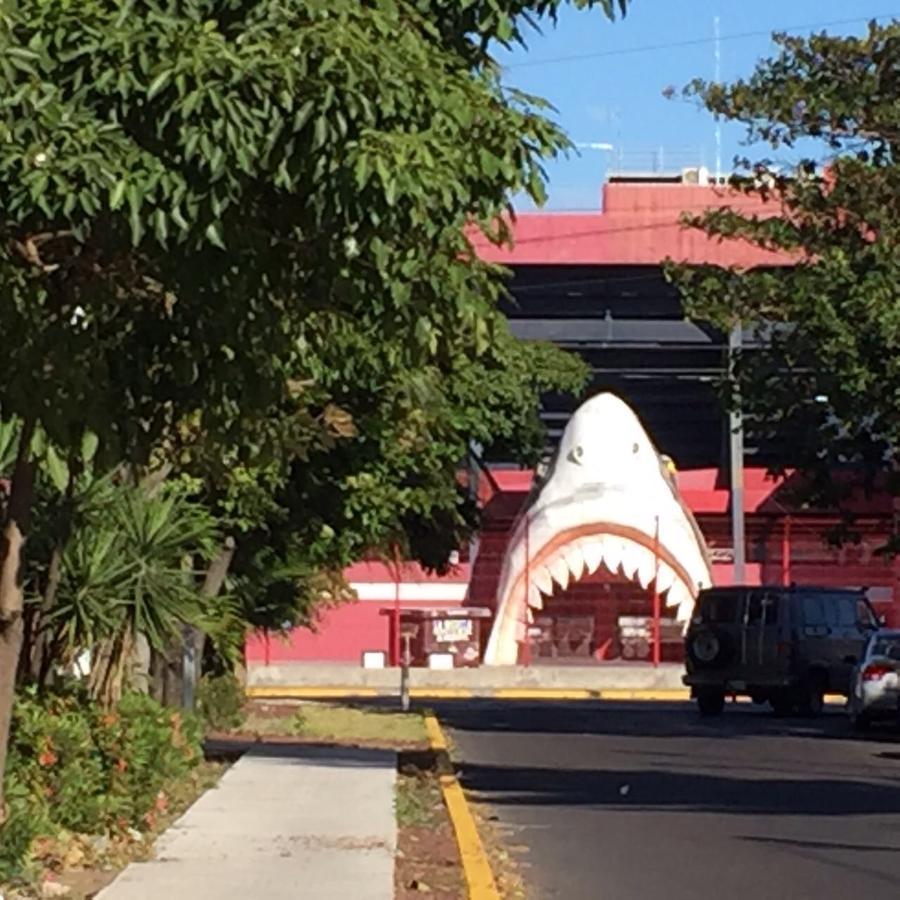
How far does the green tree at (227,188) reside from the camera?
21.3ft

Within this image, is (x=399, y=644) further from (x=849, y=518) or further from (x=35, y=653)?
(x=35, y=653)

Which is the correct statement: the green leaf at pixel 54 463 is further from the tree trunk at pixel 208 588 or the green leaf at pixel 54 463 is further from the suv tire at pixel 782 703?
the suv tire at pixel 782 703

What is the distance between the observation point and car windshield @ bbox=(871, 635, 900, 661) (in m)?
29.6

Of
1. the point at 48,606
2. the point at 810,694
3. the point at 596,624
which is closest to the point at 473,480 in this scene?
the point at 596,624

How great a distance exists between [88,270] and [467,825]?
339 inches

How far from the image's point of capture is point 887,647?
29.9 meters

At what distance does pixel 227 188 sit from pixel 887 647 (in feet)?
80.2

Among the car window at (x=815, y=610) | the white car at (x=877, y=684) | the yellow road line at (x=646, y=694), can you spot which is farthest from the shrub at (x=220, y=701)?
the yellow road line at (x=646, y=694)

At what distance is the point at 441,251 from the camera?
288 inches

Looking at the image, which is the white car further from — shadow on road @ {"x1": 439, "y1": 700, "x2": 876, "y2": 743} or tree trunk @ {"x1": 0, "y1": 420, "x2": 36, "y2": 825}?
tree trunk @ {"x1": 0, "y1": 420, "x2": 36, "y2": 825}

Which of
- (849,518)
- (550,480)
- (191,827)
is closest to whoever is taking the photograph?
(191,827)

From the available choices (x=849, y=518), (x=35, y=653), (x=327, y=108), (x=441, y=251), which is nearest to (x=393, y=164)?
(x=327, y=108)

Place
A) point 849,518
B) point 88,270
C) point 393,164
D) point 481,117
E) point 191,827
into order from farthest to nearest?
1. point 849,518
2. point 191,827
3. point 88,270
4. point 481,117
5. point 393,164

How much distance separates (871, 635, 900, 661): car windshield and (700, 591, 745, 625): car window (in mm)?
5120
